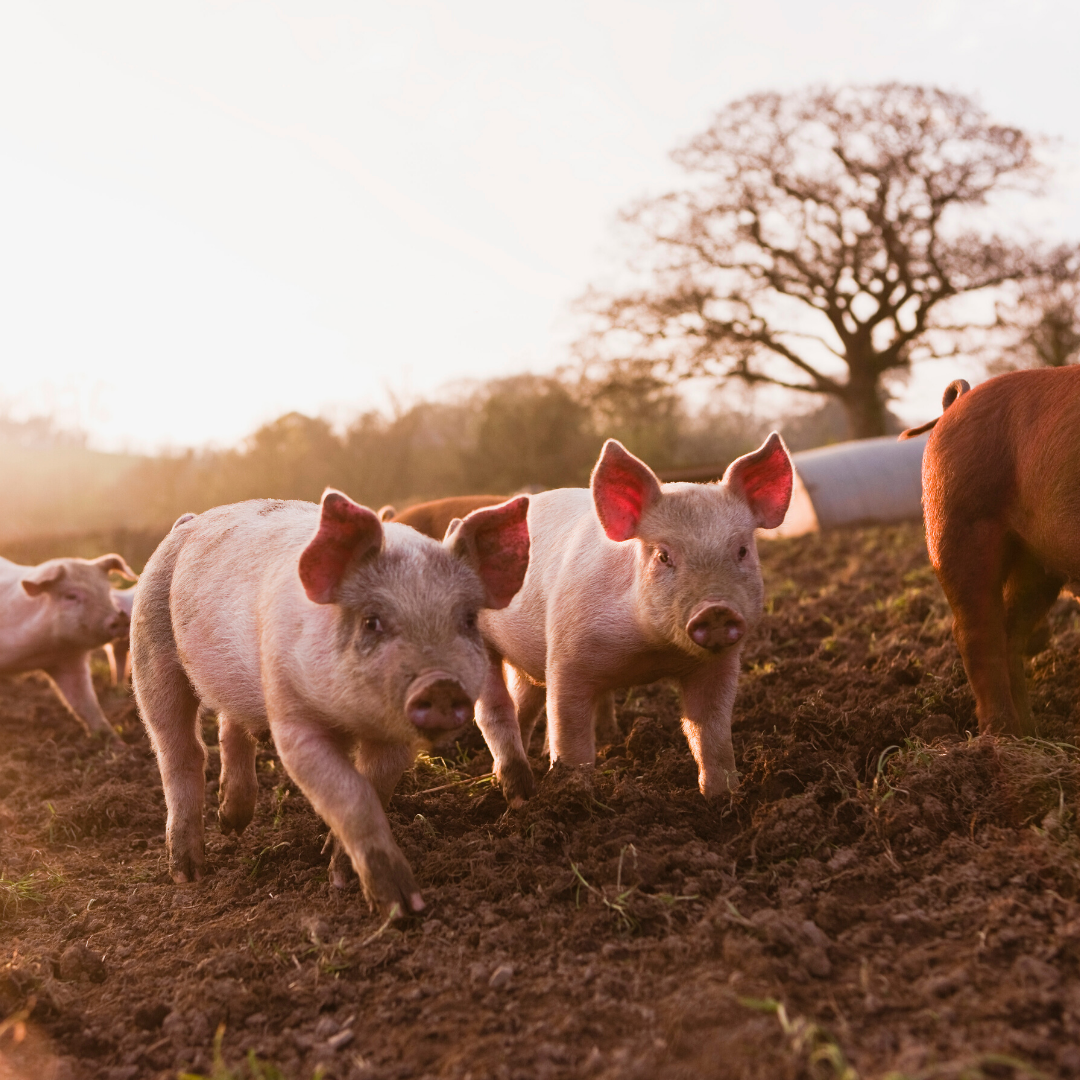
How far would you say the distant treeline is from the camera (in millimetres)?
25141

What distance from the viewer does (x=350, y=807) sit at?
125 inches

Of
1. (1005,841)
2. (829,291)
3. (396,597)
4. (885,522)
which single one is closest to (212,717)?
(396,597)

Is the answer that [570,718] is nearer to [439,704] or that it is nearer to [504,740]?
[504,740]

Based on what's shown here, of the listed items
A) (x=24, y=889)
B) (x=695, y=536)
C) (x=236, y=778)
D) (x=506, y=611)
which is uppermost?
(x=695, y=536)

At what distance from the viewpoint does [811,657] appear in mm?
5910

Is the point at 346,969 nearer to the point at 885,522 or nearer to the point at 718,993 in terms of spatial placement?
the point at 718,993

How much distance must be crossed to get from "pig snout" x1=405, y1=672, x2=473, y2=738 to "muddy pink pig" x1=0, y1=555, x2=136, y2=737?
5.38 meters

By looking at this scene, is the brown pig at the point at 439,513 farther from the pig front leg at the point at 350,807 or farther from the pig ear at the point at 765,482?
the pig front leg at the point at 350,807

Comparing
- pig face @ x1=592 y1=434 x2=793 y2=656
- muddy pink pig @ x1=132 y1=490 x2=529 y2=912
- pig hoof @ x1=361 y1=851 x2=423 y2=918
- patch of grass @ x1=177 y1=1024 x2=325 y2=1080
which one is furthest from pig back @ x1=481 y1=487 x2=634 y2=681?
patch of grass @ x1=177 y1=1024 x2=325 y2=1080

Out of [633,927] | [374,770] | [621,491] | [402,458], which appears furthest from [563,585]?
[402,458]

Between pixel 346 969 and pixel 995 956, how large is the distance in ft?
5.53

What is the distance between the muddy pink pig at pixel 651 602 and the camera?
372 cm

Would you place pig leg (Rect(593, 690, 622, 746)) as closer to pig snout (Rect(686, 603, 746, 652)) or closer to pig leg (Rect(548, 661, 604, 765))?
pig leg (Rect(548, 661, 604, 765))

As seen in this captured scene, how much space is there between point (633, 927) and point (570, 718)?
1.26 meters
